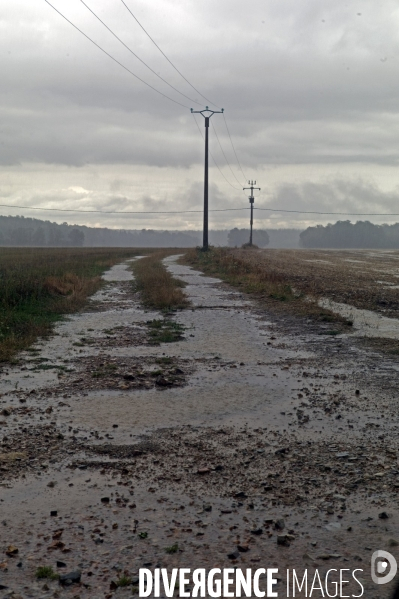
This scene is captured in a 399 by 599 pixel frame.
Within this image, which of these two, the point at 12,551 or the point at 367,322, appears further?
the point at 367,322

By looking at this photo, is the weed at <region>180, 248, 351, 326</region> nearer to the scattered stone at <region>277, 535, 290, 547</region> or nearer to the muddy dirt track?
the muddy dirt track

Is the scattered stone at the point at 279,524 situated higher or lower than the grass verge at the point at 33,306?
lower

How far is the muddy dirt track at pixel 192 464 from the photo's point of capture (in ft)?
13.8

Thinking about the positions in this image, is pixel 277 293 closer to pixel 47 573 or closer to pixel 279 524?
pixel 279 524

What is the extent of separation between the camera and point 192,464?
590 centimetres

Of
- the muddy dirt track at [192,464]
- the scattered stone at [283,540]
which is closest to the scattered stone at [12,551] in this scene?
the muddy dirt track at [192,464]

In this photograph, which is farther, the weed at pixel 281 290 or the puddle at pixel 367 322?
the weed at pixel 281 290

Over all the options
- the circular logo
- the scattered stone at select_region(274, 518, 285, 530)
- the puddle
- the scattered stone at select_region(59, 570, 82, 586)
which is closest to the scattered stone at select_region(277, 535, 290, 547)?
the scattered stone at select_region(274, 518, 285, 530)

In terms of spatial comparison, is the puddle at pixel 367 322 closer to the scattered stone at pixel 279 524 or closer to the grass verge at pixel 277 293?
the grass verge at pixel 277 293

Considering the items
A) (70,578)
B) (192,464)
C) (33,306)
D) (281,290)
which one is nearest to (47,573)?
(70,578)

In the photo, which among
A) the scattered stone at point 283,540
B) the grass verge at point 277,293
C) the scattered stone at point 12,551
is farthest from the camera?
the grass verge at point 277,293

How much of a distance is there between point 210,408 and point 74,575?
4008 mm

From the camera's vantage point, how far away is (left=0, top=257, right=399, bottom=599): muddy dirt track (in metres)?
4.20

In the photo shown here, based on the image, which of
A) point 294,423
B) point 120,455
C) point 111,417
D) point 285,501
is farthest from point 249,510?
point 111,417
